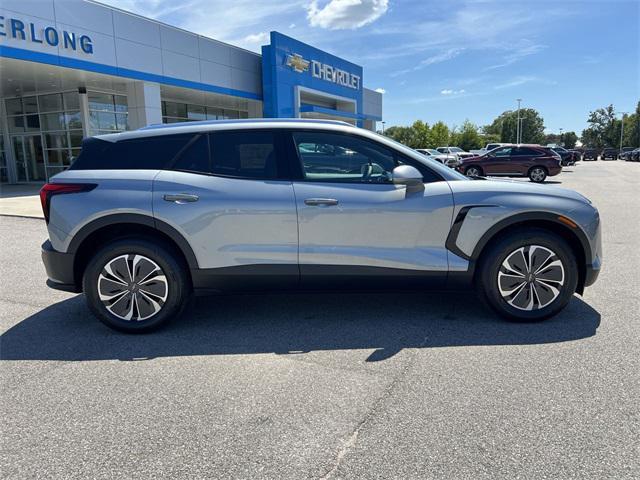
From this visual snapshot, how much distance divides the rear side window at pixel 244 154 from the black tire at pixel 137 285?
850 millimetres

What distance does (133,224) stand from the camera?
4.01 m

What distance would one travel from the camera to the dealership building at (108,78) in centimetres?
1513

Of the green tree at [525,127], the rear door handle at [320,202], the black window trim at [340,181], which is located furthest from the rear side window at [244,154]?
the green tree at [525,127]

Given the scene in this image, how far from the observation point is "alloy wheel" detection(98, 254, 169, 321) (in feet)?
12.9

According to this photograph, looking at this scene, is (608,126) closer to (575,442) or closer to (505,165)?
(505,165)

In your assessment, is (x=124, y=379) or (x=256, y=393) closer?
(x=256, y=393)

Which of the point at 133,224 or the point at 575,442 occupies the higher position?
the point at 133,224

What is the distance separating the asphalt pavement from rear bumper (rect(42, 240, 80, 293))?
42 centimetres

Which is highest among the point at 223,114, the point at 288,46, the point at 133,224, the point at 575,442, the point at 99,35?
the point at 288,46

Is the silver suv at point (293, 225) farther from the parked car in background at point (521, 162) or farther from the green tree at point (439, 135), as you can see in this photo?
the green tree at point (439, 135)

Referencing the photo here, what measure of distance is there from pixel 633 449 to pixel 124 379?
3.02 meters

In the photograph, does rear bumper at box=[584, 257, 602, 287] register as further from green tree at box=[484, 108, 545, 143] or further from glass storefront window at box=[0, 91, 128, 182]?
green tree at box=[484, 108, 545, 143]

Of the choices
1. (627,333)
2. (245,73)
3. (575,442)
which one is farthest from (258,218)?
(245,73)

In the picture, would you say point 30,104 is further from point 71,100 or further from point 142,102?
point 142,102
